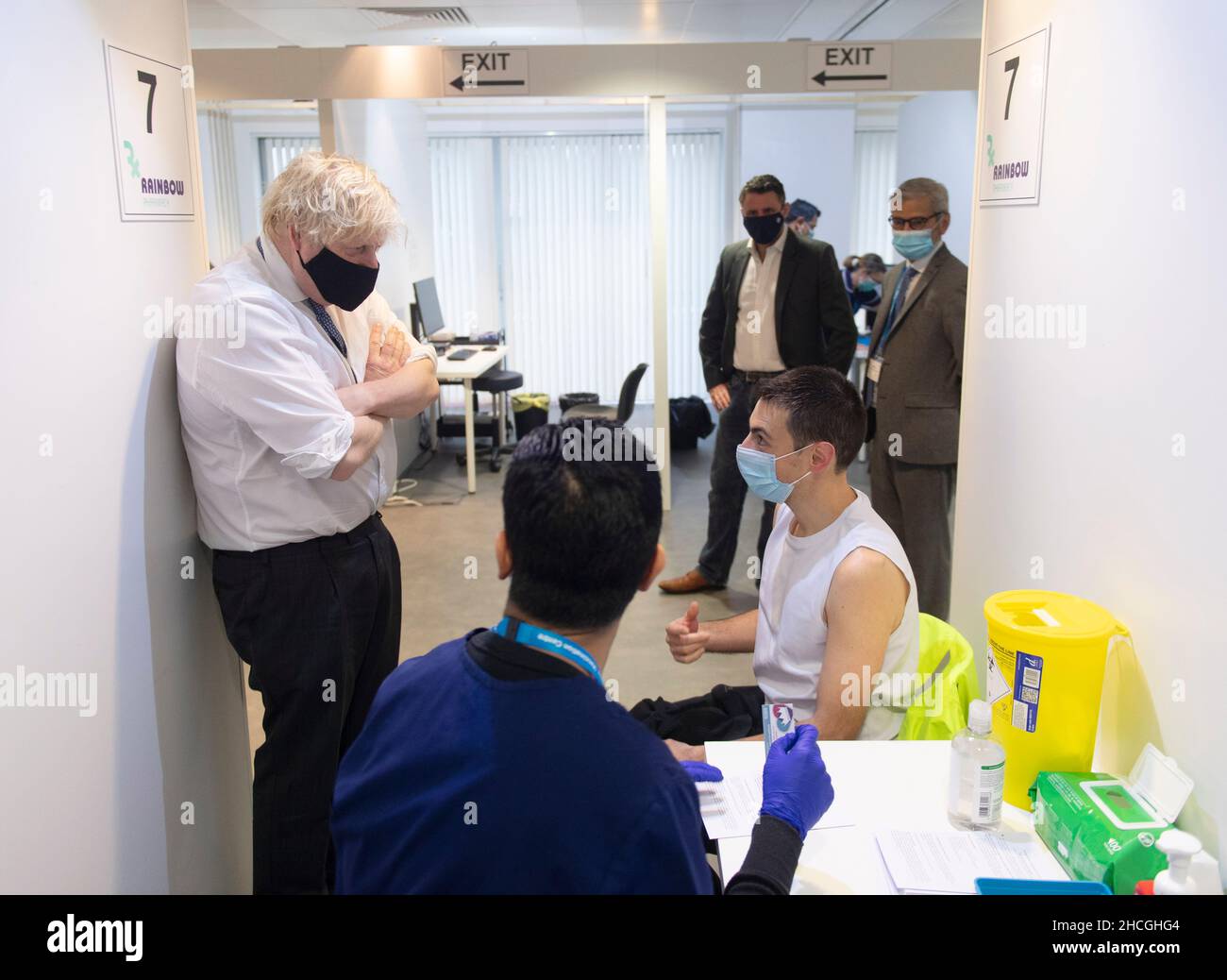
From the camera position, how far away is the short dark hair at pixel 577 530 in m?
1.16

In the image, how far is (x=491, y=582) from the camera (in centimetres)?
517

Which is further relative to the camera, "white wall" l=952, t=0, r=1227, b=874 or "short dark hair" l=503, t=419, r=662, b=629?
"white wall" l=952, t=0, r=1227, b=874

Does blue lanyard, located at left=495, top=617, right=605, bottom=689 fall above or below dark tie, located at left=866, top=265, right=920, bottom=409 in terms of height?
below

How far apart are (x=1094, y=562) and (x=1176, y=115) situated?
772 millimetres

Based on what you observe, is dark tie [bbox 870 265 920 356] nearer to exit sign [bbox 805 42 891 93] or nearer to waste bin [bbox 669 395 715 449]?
exit sign [bbox 805 42 891 93]

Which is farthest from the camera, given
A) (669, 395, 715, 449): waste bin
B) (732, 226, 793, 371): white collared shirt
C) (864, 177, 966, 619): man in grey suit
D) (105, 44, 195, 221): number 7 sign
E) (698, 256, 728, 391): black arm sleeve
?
(669, 395, 715, 449): waste bin

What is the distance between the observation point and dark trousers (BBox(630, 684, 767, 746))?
93.4 inches

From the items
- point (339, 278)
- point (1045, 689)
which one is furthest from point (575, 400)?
point (1045, 689)

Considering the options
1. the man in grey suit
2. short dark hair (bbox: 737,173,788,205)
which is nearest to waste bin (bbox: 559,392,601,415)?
short dark hair (bbox: 737,173,788,205)

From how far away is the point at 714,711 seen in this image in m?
2.41

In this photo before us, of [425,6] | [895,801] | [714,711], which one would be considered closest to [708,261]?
[425,6]

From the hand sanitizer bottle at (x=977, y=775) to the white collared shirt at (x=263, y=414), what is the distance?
50.9 inches

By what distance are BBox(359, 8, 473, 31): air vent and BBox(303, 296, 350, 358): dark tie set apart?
4.69 meters

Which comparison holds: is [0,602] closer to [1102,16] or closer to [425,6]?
[1102,16]
